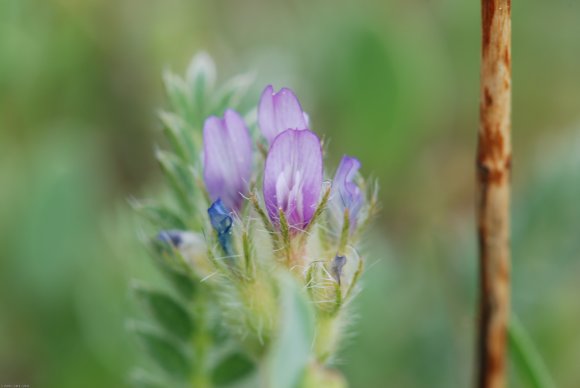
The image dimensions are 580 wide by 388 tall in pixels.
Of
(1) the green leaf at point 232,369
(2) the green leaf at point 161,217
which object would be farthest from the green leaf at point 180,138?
(1) the green leaf at point 232,369

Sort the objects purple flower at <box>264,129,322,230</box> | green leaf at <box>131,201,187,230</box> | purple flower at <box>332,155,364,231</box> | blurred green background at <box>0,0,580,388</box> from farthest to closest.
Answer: blurred green background at <box>0,0,580,388</box> → green leaf at <box>131,201,187,230</box> → purple flower at <box>332,155,364,231</box> → purple flower at <box>264,129,322,230</box>

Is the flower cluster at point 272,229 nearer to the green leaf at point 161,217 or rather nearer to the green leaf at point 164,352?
the green leaf at point 161,217

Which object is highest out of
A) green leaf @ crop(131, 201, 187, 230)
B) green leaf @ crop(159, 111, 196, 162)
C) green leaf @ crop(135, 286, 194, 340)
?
green leaf @ crop(159, 111, 196, 162)

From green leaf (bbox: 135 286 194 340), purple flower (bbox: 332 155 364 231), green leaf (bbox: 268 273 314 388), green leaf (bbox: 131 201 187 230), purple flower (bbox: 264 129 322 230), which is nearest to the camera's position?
green leaf (bbox: 268 273 314 388)

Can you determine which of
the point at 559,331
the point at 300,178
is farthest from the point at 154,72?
the point at 300,178

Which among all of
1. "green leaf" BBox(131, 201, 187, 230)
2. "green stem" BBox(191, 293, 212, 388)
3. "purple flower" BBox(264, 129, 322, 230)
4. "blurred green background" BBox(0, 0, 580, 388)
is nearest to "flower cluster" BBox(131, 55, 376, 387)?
"purple flower" BBox(264, 129, 322, 230)

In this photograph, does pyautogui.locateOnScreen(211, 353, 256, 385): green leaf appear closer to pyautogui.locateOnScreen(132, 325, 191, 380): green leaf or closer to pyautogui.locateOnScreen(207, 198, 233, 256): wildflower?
pyautogui.locateOnScreen(132, 325, 191, 380): green leaf

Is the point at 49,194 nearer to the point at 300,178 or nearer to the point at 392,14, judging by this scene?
the point at 392,14

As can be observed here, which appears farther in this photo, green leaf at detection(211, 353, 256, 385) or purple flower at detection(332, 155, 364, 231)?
green leaf at detection(211, 353, 256, 385)
